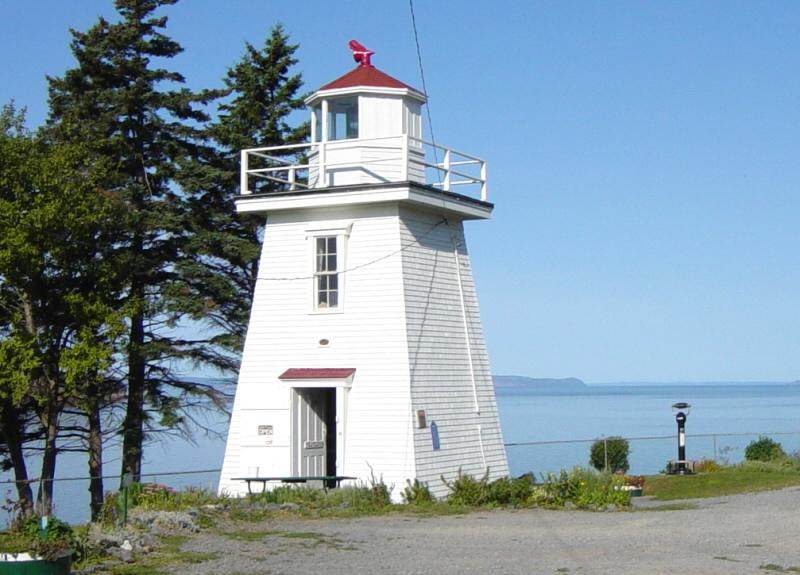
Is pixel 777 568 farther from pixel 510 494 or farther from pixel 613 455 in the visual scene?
pixel 613 455

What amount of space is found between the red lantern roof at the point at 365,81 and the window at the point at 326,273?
8.98 feet

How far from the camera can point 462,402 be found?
71.8 feet

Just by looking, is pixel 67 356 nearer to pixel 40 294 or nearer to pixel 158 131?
pixel 40 294

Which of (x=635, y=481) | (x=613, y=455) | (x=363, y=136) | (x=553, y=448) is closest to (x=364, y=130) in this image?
(x=363, y=136)

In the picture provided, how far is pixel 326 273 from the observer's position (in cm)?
2106

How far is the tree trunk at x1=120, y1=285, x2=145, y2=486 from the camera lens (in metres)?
28.4

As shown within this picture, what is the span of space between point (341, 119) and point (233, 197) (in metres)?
9.07

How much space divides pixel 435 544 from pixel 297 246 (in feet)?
26.6

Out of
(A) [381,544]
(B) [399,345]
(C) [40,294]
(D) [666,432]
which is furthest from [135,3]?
(D) [666,432]

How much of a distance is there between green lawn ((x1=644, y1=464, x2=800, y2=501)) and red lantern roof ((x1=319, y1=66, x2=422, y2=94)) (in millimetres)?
9131

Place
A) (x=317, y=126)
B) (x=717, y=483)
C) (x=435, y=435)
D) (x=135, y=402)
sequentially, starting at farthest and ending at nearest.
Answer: (x=135, y=402)
(x=717, y=483)
(x=317, y=126)
(x=435, y=435)

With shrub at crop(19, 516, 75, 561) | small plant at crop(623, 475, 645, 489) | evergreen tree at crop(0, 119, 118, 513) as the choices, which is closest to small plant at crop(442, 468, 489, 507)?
small plant at crop(623, 475, 645, 489)

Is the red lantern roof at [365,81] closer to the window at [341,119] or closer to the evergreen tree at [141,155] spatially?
the window at [341,119]

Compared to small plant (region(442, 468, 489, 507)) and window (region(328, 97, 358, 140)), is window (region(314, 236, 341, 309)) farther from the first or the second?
small plant (region(442, 468, 489, 507))
